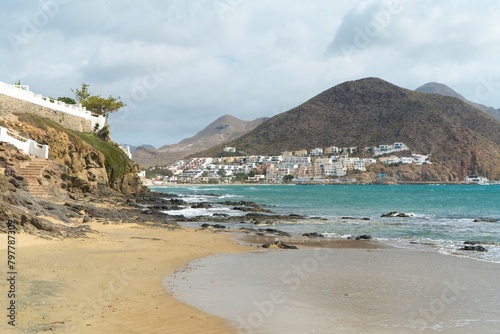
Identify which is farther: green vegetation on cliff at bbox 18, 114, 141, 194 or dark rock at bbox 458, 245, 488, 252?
green vegetation on cliff at bbox 18, 114, 141, 194

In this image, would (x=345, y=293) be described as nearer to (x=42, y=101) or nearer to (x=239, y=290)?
(x=239, y=290)

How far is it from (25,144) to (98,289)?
2470cm

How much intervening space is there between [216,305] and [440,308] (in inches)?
197

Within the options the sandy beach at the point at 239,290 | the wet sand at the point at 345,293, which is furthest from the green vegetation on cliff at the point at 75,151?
the wet sand at the point at 345,293

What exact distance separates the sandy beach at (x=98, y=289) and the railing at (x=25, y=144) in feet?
51.1

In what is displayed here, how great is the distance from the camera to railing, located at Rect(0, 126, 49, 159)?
2889cm

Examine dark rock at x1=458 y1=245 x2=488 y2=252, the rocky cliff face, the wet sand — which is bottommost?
dark rock at x1=458 y1=245 x2=488 y2=252

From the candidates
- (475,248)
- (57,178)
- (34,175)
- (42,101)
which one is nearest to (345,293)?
(475,248)

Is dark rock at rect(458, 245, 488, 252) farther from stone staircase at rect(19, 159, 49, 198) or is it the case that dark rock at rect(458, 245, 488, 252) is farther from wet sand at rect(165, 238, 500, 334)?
stone staircase at rect(19, 159, 49, 198)

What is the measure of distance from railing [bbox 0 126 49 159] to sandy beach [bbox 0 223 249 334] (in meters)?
15.6

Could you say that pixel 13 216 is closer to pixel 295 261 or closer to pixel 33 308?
pixel 33 308

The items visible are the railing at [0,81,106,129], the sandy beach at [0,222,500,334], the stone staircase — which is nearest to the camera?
the sandy beach at [0,222,500,334]

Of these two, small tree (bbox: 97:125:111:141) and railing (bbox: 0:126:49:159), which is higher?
small tree (bbox: 97:125:111:141)

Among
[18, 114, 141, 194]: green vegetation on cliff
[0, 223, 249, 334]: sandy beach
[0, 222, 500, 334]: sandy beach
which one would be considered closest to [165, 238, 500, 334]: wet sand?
[0, 222, 500, 334]: sandy beach
